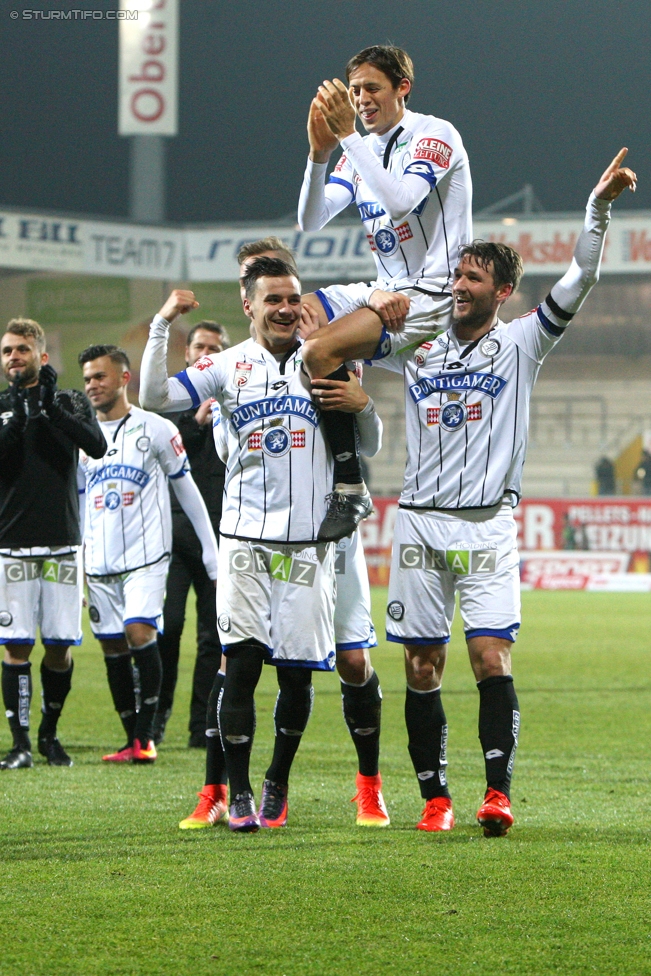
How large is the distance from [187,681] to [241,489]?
22.9ft

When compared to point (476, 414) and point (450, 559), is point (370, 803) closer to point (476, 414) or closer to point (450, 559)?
point (450, 559)

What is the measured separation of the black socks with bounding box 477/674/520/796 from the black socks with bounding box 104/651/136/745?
3.03 metres

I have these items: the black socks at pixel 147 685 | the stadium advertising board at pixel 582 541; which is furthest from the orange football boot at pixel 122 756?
the stadium advertising board at pixel 582 541

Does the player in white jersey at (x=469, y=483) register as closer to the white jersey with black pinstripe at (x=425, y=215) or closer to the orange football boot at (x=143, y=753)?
the white jersey with black pinstripe at (x=425, y=215)

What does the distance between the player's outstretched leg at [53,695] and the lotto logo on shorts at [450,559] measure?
8.77ft

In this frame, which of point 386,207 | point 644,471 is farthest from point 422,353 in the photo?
point 644,471

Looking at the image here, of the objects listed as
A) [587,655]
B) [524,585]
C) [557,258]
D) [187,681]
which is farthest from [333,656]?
[557,258]

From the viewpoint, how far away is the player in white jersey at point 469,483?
4816 millimetres

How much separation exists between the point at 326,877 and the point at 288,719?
1.14 m

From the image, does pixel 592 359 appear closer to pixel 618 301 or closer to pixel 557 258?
pixel 618 301

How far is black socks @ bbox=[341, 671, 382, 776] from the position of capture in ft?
17.0

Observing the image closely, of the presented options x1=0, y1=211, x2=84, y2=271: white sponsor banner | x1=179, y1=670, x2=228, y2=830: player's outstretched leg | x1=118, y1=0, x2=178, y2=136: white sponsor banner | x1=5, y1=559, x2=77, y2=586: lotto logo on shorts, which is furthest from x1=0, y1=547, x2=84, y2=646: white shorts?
x1=118, y1=0, x2=178, y2=136: white sponsor banner

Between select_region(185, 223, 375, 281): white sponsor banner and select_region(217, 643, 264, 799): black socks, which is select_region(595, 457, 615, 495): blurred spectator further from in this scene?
select_region(217, 643, 264, 799): black socks

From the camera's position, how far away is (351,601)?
5.24 meters
